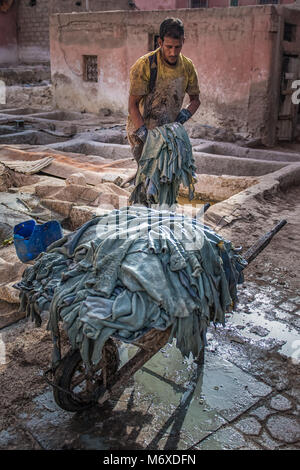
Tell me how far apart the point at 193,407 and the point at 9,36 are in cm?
2413

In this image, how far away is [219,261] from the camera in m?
2.56

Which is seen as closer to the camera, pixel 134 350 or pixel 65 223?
pixel 134 350

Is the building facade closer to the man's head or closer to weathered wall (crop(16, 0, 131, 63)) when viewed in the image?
the man's head

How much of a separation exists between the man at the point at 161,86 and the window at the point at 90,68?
972 centimetres

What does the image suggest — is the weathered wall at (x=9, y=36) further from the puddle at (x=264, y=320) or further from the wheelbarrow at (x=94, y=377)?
the wheelbarrow at (x=94, y=377)

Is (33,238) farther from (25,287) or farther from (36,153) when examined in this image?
(36,153)

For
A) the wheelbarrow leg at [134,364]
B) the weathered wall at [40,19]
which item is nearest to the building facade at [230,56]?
the wheelbarrow leg at [134,364]

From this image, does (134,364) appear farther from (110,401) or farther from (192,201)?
(192,201)

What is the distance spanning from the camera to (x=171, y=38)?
404 cm

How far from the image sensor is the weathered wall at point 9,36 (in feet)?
73.5

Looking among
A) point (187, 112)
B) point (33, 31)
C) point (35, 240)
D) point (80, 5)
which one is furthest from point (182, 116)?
point (33, 31)

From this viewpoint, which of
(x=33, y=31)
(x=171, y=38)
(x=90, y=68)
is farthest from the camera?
(x=33, y=31)
